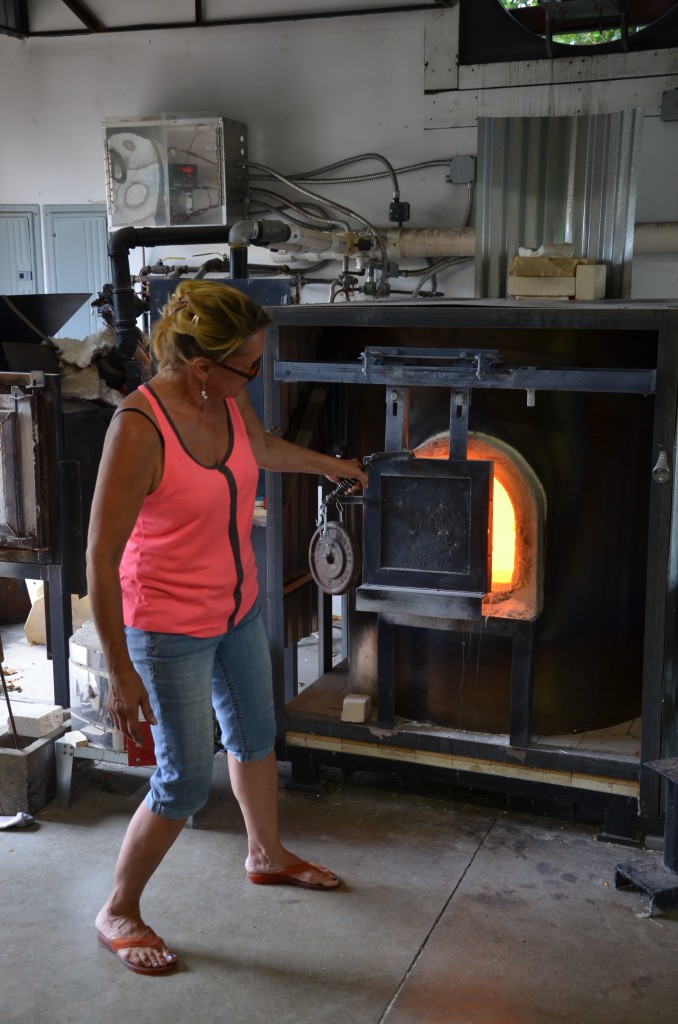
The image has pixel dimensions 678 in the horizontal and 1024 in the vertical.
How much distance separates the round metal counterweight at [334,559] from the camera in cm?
344

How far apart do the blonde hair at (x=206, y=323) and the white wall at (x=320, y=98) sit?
3109mm

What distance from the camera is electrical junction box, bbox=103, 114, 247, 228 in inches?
215

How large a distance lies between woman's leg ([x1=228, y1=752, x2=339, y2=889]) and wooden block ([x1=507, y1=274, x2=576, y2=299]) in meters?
1.93

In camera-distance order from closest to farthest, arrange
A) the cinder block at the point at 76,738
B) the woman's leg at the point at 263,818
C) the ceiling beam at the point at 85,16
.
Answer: the woman's leg at the point at 263,818
the cinder block at the point at 76,738
the ceiling beam at the point at 85,16

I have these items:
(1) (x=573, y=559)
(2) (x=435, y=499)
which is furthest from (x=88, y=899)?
(1) (x=573, y=559)

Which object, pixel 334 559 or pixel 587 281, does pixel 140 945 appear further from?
pixel 587 281

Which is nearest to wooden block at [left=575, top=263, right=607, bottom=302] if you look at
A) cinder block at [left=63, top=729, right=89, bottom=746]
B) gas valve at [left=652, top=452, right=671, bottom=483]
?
gas valve at [left=652, top=452, right=671, bottom=483]

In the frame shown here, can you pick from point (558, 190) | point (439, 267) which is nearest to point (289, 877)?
point (558, 190)

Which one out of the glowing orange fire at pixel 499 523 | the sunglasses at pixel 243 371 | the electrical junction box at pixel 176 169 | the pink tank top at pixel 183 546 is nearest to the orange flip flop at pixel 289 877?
the pink tank top at pixel 183 546

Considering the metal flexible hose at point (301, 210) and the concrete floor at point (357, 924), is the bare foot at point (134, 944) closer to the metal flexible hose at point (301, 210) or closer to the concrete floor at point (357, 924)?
the concrete floor at point (357, 924)

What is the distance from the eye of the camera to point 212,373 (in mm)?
2484

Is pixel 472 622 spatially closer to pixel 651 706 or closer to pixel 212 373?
pixel 651 706

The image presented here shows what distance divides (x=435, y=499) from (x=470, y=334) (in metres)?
0.57

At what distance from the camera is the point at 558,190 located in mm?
4473
